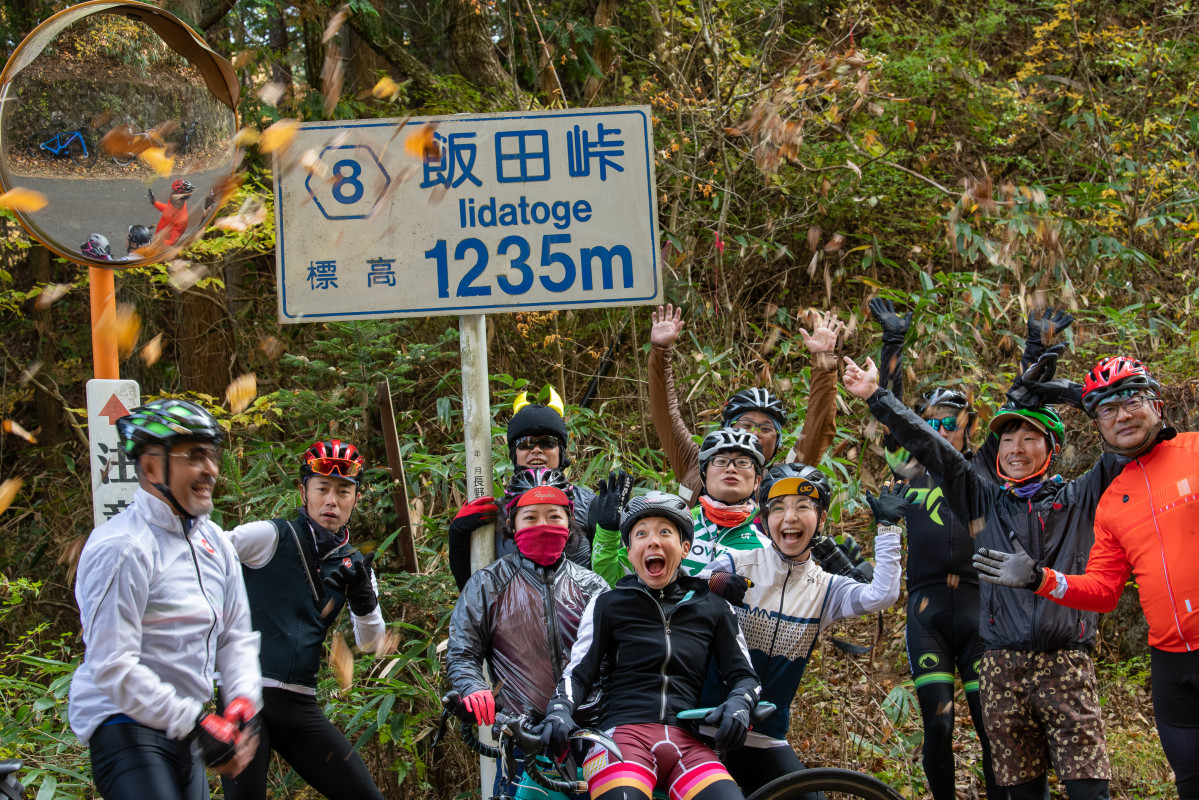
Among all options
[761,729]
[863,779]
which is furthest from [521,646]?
[863,779]

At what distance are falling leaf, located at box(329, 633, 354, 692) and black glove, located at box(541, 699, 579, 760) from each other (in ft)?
8.31

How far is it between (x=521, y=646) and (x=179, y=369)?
8.82 meters

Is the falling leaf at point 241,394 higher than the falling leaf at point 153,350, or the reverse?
the falling leaf at point 153,350

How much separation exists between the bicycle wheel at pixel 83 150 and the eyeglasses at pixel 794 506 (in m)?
3.60

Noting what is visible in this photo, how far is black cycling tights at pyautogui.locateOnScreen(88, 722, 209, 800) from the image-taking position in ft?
9.76

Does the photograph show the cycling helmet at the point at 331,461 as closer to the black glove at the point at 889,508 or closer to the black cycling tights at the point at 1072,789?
the black glove at the point at 889,508

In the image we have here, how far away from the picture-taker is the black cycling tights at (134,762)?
117 inches

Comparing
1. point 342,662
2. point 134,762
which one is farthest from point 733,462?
point 342,662

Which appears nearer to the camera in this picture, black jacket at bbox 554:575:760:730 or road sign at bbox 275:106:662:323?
black jacket at bbox 554:575:760:730

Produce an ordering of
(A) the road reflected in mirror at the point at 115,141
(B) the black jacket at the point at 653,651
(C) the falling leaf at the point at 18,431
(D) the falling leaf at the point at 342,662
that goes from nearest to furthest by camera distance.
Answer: (B) the black jacket at the point at 653,651
(A) the road reflected in mirror at the point at 115,141
(D) the falling leaf at the point at 342,662
(C) the falling leaf at the point at 18,431

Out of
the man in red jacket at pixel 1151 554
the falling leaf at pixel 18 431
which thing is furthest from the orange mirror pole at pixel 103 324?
the falling leaf at pixel 18 431

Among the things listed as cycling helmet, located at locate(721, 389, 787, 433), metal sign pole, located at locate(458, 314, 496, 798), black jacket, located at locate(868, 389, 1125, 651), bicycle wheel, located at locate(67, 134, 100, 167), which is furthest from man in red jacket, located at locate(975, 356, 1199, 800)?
bicycle wheel, located at locate(67, 134, 100, 167)

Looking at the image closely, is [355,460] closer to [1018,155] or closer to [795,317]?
[795,317]

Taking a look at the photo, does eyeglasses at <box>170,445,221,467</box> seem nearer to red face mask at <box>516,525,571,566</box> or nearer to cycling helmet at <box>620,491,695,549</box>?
red face mask at <box>516,525,571,566</box>
